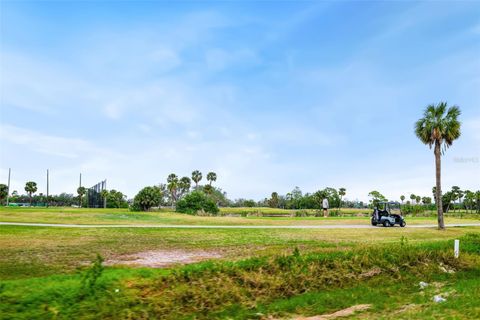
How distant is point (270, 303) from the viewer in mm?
10477

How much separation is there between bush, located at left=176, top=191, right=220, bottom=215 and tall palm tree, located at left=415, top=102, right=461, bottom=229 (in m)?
33.2

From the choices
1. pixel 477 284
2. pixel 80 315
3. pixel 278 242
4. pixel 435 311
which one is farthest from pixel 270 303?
pixel 278 242

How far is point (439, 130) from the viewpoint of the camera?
3094cm

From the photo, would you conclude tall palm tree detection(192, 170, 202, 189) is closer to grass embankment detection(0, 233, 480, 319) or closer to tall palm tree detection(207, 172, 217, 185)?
tall palm tree detection(207, 172, 217, 185)

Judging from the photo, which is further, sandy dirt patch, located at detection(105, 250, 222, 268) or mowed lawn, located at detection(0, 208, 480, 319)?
sandy dirt patch, located at detection(105, 250, 222, 268)

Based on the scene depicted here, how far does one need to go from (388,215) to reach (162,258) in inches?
967

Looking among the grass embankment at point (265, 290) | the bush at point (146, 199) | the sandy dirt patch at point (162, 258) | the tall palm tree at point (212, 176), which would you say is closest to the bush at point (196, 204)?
the bush at point (146, 199)

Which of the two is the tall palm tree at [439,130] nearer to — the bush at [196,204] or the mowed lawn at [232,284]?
the mowed lawn at [232,284]

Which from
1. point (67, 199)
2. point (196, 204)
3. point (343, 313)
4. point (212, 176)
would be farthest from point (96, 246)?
point (67, 199)

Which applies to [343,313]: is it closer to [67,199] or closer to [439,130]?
[439,130]

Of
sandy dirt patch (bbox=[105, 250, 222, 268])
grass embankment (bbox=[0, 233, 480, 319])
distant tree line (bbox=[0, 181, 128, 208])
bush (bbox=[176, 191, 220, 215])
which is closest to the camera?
grass embankment (bbox=[0, 233, 480, 319])

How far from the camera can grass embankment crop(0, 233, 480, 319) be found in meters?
8.62

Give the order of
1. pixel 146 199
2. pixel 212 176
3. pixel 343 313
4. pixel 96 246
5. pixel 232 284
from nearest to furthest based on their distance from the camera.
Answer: pixel 343 313 → pixel 232 284 → pixel 96 246 → pixel 146 199 → pixel 212 176

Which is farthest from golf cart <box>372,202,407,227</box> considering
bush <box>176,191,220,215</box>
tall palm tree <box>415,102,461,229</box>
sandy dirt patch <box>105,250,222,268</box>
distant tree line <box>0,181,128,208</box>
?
distant tree line <box>0,181,128,208</box>
